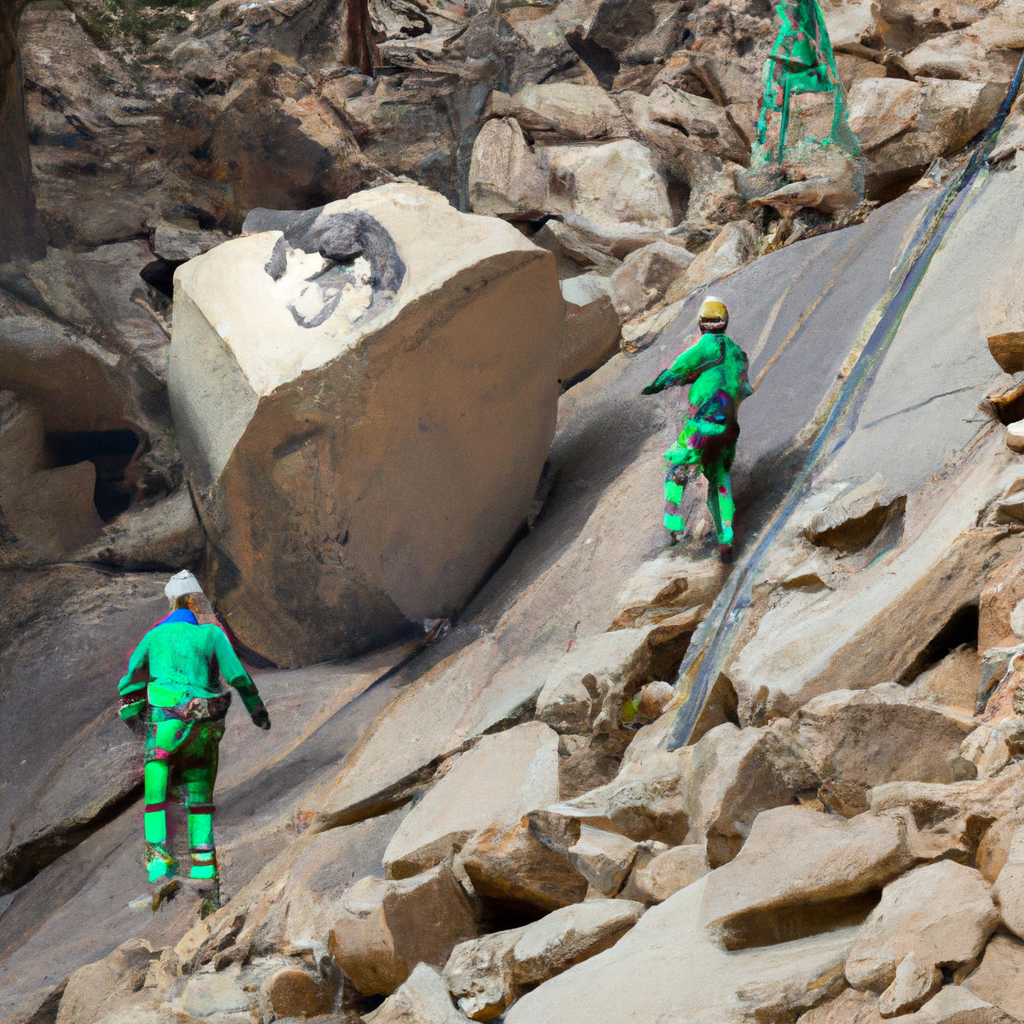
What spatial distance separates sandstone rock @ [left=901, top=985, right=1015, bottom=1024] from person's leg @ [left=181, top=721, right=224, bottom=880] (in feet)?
10.6

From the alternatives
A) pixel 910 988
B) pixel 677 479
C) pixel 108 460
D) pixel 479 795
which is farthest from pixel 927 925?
pixel 108 460

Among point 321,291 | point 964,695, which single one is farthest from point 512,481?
point 964,695

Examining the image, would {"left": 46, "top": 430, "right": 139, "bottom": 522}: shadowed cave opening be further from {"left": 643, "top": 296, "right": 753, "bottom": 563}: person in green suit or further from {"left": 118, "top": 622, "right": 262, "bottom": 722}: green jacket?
{"left": 643, "top": 296, "right": 753, "bottom": 563}: person in green suit

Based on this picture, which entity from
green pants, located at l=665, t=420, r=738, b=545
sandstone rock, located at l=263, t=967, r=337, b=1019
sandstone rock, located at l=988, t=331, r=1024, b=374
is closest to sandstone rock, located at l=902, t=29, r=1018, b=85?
green pants, located at l=665, t=420, r=738, b=545

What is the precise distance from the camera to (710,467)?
4.59m

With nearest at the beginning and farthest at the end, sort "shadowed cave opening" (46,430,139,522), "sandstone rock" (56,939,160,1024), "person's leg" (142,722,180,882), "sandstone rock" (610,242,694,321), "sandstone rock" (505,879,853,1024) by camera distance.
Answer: "sandstone rock" (505,879,853,1024) → "sandstone rock" (56,939,160,1024) → "person's leg" (142,722,180,882) → "shadowed cave opening" (46,430,139,522) → "sandstone rock" (610,242,694,321)

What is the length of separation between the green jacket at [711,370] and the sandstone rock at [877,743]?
223cm

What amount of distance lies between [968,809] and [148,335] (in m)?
6.41

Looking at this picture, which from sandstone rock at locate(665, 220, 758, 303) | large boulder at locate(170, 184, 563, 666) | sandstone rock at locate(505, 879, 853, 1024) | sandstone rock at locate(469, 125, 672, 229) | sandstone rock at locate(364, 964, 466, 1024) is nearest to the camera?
sandstone rock at locate(505, 879, 853, 1024)

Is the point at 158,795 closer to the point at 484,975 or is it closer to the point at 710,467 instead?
the point at 484,975

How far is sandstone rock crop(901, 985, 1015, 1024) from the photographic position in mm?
1538

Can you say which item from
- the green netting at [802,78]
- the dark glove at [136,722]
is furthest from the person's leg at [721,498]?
the green netting at [802,78]

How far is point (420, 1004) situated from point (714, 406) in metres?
2.82

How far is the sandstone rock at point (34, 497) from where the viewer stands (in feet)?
20.9
